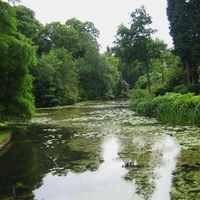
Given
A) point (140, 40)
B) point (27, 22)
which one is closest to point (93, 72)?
point (27, 22)

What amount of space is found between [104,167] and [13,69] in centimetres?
672

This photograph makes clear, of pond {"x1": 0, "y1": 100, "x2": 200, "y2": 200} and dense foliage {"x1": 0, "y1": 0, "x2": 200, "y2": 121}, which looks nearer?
pond {"x1": 0, "y1": 100, "x2": 200, "y2": 200}

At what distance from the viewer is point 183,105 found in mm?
14250

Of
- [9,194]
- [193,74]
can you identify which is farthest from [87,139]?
[193,74]

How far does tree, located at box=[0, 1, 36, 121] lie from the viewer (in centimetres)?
1077

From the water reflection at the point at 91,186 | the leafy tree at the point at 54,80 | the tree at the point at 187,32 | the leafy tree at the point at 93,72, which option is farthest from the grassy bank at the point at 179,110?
the leafy tree at the point at 93,72

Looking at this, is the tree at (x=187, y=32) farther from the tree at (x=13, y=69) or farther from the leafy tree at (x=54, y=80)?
the tree at (x=13, y=69)

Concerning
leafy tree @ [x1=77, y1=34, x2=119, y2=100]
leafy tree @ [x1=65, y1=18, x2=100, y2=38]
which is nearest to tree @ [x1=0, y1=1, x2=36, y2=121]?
leafy tree @ [x1=77, y1=34, x2=119, y2=100]

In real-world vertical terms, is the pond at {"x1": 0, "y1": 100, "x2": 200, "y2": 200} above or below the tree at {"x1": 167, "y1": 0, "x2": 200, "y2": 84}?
below

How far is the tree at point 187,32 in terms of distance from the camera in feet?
85.6

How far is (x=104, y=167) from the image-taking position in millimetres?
6938

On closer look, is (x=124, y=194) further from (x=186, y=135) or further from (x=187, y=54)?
(x=187, y=54)

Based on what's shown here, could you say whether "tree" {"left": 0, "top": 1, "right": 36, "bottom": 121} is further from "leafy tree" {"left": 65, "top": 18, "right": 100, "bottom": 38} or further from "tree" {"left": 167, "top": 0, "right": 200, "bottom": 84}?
"leafy tree" {"left": 65, "top": 18, "right": 100, "bottom": 38}

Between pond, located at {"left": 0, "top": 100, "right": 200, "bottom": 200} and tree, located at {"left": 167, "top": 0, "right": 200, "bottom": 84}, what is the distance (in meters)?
16.9
